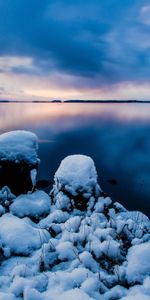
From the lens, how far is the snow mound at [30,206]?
577 cm

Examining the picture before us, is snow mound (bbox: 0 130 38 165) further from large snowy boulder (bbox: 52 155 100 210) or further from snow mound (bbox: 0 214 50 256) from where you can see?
snow mound (bbox: 0 214 50 256)

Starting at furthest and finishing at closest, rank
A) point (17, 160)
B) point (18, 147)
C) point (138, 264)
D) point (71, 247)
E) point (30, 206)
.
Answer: point (17, 160), point (18, 147), point (30, 206), point (71, 247), point (138, 264)

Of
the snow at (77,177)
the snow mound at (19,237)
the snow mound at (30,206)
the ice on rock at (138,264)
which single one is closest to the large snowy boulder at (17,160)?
the snow mound at (30,206)

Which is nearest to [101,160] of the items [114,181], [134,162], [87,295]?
[134,162]

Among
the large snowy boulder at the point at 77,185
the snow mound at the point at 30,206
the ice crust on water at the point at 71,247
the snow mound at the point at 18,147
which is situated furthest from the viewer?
the snow mound at the point at 18,147

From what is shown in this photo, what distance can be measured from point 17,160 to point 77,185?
4.78 feet

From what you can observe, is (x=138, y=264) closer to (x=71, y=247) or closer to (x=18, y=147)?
(x=71, y=247)

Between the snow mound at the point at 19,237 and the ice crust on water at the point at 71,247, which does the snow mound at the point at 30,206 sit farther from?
the snow mound at the point at 19,237

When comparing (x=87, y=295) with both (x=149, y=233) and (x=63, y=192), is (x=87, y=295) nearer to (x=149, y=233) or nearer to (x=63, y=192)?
(x=149, y=233)

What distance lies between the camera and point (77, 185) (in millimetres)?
6129

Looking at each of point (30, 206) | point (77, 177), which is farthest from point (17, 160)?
point (77, 177)

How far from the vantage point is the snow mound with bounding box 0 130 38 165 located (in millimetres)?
6348

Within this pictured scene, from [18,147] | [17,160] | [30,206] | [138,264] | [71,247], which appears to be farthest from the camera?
[17,160]

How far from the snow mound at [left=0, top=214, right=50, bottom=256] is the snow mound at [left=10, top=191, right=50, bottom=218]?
82 centimetres
